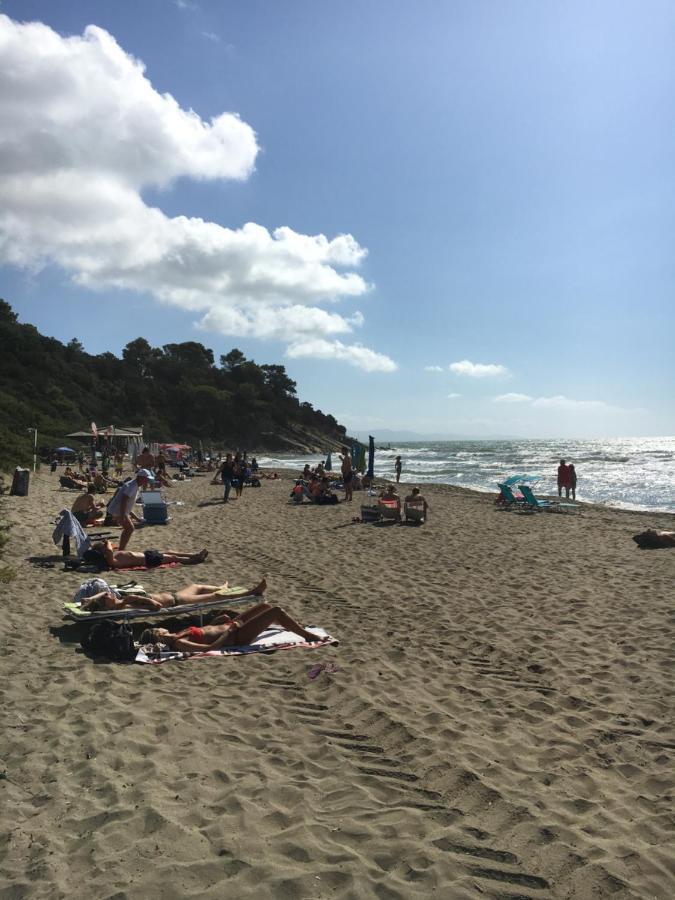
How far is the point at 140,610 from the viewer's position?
571 centimetres

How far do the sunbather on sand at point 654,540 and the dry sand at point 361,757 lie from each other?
3.94m

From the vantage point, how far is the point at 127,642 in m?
4.90

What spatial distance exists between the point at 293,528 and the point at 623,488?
72.1 ft

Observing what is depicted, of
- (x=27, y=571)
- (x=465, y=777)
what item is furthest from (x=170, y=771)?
(x=27, y=571)

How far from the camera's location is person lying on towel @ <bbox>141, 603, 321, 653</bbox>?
519 cm

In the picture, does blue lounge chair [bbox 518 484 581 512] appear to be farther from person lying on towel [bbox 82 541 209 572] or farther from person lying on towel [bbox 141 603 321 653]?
person lying on towel [bbox 141 603 321 653]

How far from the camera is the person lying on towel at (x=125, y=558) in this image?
8.04 m

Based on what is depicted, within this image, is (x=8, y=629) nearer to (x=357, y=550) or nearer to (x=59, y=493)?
(x=357, y=550)

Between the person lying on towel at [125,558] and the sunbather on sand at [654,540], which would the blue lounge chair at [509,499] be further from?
the person lying on towel at [125,558]

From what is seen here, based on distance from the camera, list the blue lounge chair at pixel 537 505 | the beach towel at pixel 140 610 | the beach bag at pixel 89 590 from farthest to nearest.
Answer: the blue lounge chair at pixel 537 505 < the beach bag at pixel 89 590 < the beach towel at pixel 140 610

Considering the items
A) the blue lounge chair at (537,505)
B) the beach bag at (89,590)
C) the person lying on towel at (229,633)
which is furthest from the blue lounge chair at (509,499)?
the beach bag at (89,590)

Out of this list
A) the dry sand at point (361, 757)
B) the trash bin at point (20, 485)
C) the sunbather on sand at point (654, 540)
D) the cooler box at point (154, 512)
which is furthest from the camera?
the trash bin at point (20, 485)

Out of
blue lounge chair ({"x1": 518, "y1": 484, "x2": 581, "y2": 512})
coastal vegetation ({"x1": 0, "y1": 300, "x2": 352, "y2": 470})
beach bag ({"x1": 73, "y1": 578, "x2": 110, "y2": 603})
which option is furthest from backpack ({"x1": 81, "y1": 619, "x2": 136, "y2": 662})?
coastal vegetation ({"x1": 0, "y1": 300, "x2": 352, "y2": 470})

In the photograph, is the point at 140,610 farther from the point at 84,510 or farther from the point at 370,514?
the point at 370,514
